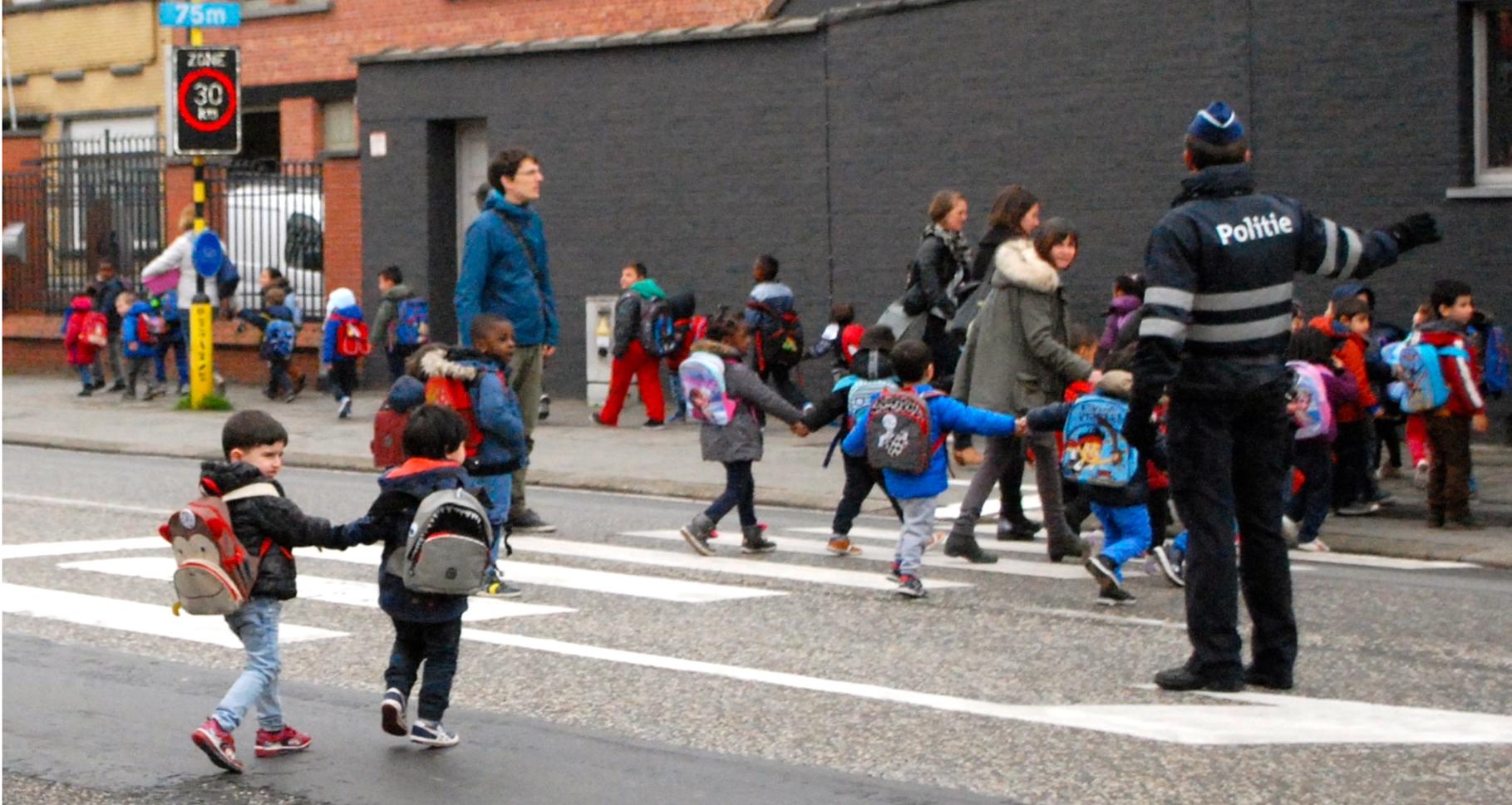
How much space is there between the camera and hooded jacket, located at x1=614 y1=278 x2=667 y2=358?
20.2 metres

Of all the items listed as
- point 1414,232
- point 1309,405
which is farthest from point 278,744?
point 1309,405

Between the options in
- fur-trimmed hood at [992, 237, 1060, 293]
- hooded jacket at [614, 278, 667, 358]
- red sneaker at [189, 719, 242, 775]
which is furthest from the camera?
hooded jacket at [614, 278, 667, 358]

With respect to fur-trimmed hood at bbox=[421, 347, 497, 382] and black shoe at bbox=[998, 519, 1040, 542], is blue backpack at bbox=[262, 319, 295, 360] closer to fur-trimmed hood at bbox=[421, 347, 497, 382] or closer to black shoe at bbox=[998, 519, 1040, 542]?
black shoe at bbox=[998, 519, 1040, 542]

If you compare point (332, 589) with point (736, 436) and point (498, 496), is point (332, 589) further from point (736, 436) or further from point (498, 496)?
point (736, 436)

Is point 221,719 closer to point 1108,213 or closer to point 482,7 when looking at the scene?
point 1108,213

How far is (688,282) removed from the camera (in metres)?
22.5

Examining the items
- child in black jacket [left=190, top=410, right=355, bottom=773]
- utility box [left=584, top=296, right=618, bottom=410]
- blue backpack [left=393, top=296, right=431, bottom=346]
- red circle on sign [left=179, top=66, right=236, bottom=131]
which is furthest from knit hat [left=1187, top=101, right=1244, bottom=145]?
blue backpack [left=393, top=296, right=431, bottom=346]

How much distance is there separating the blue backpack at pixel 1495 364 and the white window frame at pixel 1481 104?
2.17 metres

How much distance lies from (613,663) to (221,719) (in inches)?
82.8

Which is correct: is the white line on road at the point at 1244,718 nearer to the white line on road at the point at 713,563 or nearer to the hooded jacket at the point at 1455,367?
the white line on road at the point at 713,563

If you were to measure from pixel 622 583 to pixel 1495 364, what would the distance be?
22.5ft

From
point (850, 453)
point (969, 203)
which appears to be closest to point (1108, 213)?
point (969, 203)

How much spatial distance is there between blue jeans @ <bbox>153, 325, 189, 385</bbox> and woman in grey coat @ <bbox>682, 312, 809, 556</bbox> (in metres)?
13.6

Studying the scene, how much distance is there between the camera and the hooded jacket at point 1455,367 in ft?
42.2
